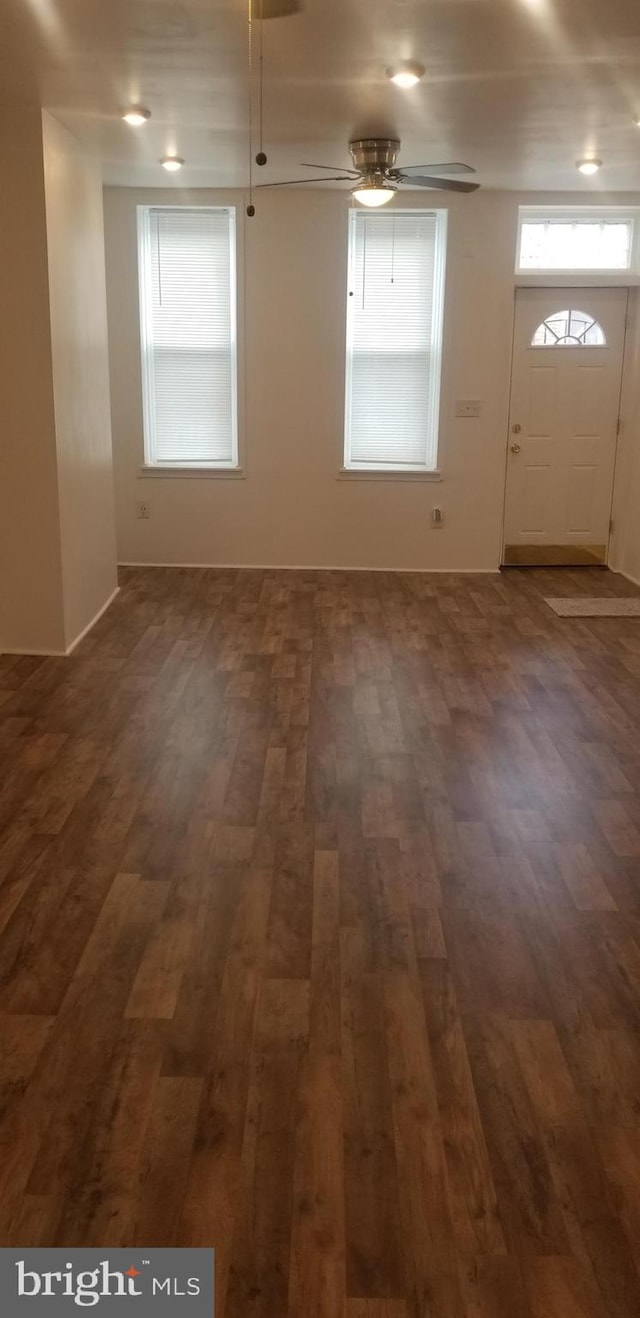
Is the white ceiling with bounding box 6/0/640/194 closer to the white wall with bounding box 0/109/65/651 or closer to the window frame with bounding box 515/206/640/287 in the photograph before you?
the white wall with bounding box 0/109/65/651

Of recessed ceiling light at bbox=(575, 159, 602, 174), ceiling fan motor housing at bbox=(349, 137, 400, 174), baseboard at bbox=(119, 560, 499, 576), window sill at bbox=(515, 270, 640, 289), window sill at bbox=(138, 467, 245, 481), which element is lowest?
baseboard at bbox=(119, 560, 499, 576)

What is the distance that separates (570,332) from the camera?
7.45 m

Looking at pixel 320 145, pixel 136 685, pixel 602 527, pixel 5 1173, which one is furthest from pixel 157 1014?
pixel 602 527

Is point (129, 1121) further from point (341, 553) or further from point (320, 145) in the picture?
point (341, 553)

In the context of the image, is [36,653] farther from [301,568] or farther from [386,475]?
[386,475]

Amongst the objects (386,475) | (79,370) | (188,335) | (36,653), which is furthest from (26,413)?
(386,475)

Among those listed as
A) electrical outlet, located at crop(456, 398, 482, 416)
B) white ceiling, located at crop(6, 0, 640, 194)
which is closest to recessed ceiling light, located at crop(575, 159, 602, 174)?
white ceiling, located at crop(6, 0, 640, 194)

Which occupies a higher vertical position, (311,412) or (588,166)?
(588,166)

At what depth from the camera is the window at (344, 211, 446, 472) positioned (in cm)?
717

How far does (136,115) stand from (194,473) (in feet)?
9.68

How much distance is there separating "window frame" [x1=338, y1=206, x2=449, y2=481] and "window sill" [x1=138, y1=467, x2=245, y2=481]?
796 millimetres

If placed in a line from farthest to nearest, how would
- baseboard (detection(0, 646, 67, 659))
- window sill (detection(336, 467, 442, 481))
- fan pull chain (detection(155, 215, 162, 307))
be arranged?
window sill (detection(336, 467, 442, 481))
fan pull chain (detection(155, 215, 162, 307))
baseboard (detection(0, 646, 67, 659))

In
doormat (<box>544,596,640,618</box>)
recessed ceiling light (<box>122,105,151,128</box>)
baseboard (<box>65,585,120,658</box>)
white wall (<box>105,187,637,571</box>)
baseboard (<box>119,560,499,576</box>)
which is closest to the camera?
recessed ceiling light (<box>122,105,151,128</box>)

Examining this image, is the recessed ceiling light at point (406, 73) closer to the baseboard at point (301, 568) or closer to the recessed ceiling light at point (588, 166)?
the recessed ceiling light at point (588, 166)
